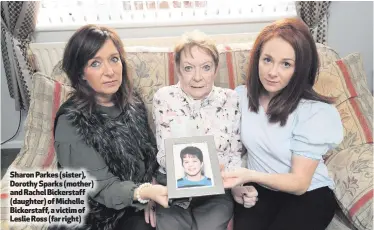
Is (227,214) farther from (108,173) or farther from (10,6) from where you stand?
(10,6)

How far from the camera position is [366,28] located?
2602 millimetres

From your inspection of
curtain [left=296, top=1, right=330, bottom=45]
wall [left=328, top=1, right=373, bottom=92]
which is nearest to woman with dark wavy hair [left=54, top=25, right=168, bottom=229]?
curtain [left=296, top=1, right=330, bottom=45]

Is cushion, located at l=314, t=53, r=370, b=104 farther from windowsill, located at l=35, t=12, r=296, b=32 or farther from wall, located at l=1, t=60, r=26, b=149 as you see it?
wall, located at l=1, t=60, r=26, b=149

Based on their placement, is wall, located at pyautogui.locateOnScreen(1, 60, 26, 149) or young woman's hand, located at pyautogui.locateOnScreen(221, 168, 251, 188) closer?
young woman's hand, located at pyautogui.locateOnScreen(221, 168, 251, 188)

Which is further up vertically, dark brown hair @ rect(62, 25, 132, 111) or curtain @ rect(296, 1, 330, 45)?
curtain @ rect(296, 1, 330, 45)

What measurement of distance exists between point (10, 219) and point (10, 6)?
5.21 feet

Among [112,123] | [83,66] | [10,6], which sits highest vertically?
[10,6]

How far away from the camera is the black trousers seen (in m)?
1.34

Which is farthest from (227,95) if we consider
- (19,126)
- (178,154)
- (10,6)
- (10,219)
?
(19,126)

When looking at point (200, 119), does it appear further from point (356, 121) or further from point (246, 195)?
point (356, 121)

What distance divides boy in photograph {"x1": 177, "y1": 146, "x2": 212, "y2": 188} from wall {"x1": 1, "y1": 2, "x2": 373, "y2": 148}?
1449 mm

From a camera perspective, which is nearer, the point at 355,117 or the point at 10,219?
the point at 10,219

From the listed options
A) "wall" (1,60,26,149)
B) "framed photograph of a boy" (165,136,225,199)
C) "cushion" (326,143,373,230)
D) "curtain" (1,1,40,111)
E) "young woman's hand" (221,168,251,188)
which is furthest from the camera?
"wall" (1,60,26,149)

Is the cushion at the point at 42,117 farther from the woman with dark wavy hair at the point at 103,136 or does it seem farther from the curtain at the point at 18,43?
the curtain at the point at 18,43
